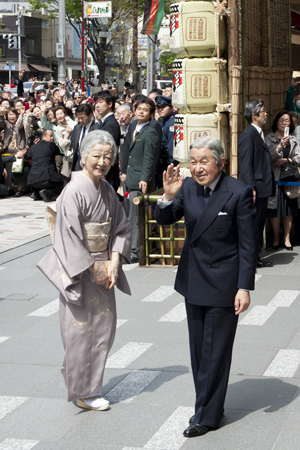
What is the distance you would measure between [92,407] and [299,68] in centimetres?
1395

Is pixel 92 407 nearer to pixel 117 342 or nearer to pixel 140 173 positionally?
pixel 117 342

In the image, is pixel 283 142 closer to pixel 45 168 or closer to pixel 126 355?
pixel 126 355

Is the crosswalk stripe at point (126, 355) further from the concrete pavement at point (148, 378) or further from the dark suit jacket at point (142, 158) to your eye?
the dark suit jacket at point (142, 158)

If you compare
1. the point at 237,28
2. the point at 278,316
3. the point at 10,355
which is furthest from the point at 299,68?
the point at 10,355

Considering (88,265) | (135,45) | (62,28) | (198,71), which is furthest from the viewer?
(62,28)

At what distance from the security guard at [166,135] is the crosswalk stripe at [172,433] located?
19.5ft

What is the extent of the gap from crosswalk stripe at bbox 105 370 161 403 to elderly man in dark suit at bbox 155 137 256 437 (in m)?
0.70

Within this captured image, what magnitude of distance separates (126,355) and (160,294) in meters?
1.89

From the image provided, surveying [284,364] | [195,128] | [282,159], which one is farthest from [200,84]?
[284,364]

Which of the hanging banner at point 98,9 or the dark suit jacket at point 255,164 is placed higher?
the hanging banner at point 98,9

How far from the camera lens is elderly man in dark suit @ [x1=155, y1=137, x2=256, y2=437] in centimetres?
395

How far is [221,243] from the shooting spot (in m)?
3.98

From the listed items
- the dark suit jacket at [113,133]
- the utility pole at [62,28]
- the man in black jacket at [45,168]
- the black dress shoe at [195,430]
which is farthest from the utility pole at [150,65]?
the black dress shoe at [195,430]

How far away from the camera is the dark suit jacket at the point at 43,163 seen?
44.1ft
